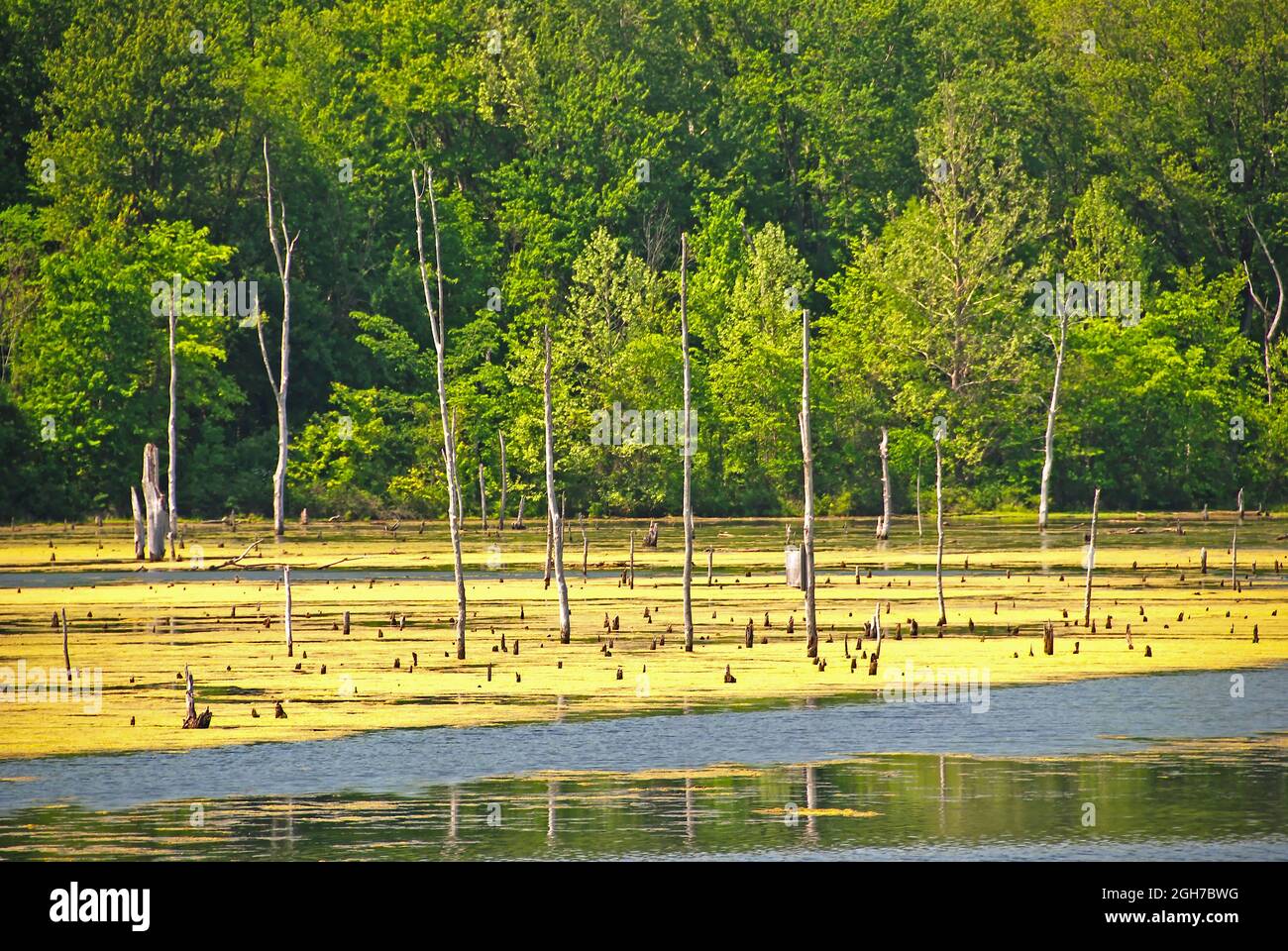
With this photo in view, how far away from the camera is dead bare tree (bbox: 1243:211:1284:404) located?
4183 inches

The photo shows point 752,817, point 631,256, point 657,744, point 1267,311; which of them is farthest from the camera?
point 1267,311

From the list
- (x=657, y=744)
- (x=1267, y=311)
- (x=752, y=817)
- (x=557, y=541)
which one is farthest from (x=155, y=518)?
(x=1267, y=311)

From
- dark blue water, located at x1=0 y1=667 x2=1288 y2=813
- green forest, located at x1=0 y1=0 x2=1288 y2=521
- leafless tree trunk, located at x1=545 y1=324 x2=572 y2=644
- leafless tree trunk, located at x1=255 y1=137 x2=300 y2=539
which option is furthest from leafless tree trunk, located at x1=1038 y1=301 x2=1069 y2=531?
dark blue water, located at x1=0 y1=667 x2=1288 y2=813

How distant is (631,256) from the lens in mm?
104875

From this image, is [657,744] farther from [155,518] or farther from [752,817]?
[155,518]

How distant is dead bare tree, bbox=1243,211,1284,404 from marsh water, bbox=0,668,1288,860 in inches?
2939

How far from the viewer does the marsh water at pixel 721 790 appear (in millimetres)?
23625

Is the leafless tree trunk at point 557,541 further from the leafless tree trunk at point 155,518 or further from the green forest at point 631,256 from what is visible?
the green forest at point 631,256

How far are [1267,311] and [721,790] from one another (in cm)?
8945

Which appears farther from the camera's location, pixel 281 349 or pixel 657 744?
pixel 281 349

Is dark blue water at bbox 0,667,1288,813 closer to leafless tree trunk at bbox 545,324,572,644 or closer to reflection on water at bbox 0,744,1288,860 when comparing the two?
reflection on water at bbox 0,744,1288,860

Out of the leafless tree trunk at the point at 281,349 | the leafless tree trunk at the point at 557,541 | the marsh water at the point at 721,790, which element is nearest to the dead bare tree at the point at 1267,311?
the leafless tree trunk at the point at 281,349
